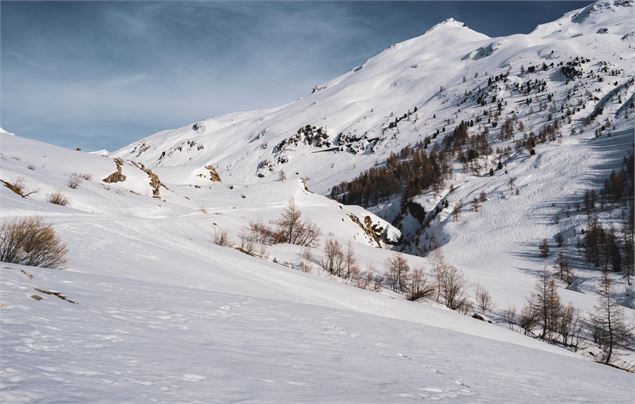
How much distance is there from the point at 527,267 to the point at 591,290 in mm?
11422

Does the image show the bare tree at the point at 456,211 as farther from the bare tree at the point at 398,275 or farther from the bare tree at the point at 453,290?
the bare tree at the point at 398,275

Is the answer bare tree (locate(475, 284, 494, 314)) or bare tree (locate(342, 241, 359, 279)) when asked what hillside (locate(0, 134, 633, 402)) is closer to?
bare tree (locate(342, 241, 359, 279))

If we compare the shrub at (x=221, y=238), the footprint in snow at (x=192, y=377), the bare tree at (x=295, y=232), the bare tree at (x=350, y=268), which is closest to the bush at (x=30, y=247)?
the footprint in snow at (x=192, y=377)

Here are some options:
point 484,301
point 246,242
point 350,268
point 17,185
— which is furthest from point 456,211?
point 17,185

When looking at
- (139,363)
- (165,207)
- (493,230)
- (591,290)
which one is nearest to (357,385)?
(139,363)

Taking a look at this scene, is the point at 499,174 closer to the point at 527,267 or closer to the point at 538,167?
the point at 538,167

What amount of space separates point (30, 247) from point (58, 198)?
63.0 feet

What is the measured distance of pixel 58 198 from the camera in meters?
27.6

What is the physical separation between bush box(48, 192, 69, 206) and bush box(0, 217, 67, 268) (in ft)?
58.4

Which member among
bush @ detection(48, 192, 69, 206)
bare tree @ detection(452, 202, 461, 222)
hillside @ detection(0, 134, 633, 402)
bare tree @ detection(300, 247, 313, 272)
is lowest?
bare tree @ detection(300, 247, 313, 272)

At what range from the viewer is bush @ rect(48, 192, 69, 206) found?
2727 centimetres

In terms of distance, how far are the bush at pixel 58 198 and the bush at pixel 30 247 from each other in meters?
17.8

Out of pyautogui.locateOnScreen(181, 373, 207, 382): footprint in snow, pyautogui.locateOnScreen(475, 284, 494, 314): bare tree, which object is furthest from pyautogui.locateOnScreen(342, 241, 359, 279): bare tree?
pyautogui.locateOnScreen(181, 373, 207, 382): footprint in snow

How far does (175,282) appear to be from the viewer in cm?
1386
